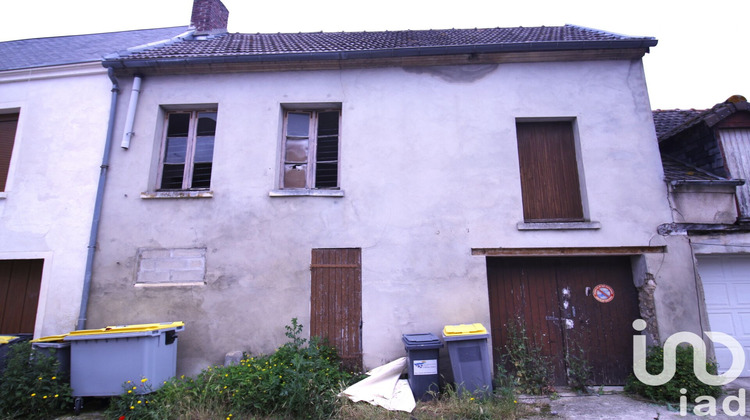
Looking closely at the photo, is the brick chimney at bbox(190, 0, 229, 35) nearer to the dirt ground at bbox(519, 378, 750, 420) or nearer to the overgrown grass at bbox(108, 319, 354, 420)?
the overgrown grass at bbox(108, 319, 354, 420)

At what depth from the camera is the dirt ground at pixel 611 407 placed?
16.1ft

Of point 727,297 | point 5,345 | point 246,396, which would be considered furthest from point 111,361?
point 727,297

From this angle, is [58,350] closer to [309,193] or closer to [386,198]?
[309,193]

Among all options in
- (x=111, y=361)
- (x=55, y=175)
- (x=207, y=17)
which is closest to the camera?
(x=111, y=361)

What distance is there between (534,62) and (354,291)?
17.2 feet

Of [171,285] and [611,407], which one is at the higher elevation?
[171,285]

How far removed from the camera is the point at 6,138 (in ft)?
23.7

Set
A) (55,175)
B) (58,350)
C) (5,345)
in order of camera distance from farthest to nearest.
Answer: (55,175)
(5,345)
(58,350)

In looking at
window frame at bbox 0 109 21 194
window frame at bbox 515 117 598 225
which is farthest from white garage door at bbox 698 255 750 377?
window frame at bbox 0 109 21 194

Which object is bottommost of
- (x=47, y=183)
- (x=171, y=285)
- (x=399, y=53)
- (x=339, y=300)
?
(x=339, y=300)

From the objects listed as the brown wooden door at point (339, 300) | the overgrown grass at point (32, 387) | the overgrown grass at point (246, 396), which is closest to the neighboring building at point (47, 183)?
the overgrown grass at point (32, 387)

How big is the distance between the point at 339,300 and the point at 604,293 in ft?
14.6

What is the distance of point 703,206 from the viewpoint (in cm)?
629

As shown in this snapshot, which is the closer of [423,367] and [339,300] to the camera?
[423,367]
